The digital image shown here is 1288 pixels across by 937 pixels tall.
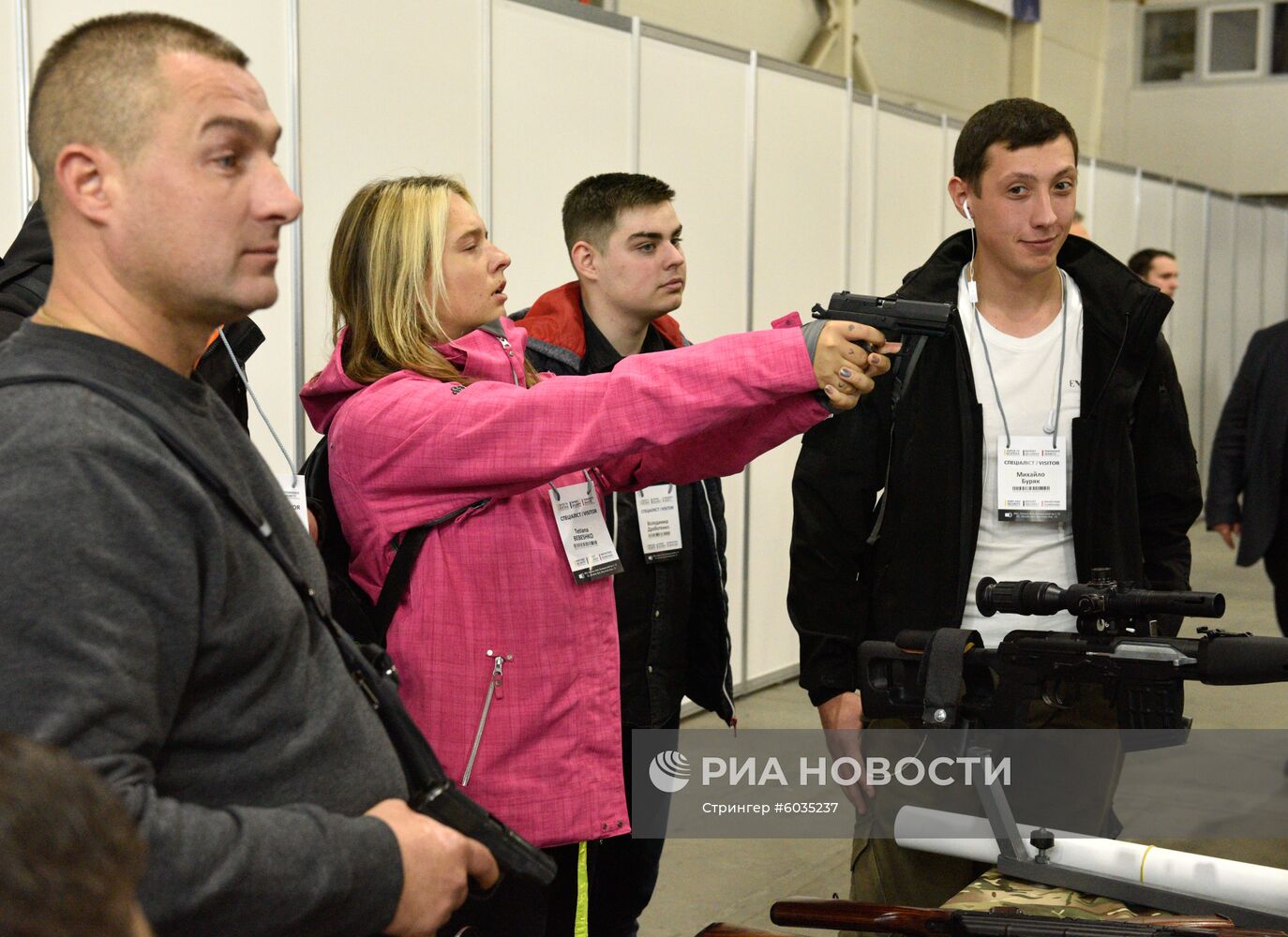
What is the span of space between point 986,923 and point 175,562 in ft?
2.90

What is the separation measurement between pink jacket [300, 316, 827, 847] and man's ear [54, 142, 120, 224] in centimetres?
62

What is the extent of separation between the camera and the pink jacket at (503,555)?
1.59 m

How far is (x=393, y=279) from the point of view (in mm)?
1866

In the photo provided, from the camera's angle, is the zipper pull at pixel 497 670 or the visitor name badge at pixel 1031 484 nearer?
the zipper pull at pixel 497 670

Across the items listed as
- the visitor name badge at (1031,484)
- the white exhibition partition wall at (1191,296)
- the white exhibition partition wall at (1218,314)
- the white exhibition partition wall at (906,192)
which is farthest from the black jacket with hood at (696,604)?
the white exhibition partition wall at (1218,314)

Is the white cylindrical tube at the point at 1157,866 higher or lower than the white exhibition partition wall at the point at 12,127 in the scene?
lower

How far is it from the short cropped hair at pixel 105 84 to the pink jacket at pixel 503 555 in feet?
2.03

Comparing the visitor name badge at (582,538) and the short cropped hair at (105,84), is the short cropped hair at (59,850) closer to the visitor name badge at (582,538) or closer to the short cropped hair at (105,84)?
the short cropped hair at (105,84)

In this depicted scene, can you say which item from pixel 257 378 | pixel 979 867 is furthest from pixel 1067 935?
pixel 257 378

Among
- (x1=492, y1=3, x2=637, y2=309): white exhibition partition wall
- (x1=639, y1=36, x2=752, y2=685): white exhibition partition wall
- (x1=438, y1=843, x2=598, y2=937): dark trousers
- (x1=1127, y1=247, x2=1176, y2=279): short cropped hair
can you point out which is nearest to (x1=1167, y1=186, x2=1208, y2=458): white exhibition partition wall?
(x1=1127, y1=247, x2=1176, y2=279): short cropped hair

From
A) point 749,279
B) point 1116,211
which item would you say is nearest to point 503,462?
point 749,279

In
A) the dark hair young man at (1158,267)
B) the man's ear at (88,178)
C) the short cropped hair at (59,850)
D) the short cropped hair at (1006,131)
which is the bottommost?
the short cropped hair at (59,850)

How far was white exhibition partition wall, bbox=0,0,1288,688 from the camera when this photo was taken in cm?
339

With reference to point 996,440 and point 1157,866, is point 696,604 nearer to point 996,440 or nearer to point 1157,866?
point 996,440
